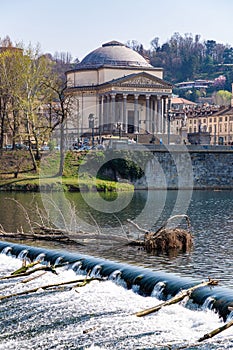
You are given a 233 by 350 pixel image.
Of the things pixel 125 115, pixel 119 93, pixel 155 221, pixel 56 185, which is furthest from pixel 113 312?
pixel 125 115

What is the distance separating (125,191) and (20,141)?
18.0 metres

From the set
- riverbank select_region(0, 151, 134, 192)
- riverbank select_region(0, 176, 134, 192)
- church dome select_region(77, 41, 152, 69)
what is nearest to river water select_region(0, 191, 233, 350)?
riverbank select_region(0, 176, 134, 192)

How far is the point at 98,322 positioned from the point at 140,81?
87.2m

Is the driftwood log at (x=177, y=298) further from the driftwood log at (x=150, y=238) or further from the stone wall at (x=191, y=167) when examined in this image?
the stone wall at (x=191, y=167)

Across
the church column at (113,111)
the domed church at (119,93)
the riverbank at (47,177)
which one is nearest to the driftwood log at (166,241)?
the riverbank at (47,177)

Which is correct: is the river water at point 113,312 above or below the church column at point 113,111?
below

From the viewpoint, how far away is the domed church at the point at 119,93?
10381cm

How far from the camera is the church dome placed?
368 feet

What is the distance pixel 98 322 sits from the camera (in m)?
18.6

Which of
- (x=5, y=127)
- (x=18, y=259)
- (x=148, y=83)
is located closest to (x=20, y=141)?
(x=5, y=127)

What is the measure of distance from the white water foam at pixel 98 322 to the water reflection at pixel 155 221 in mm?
4274

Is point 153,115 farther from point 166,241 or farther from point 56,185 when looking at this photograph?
point 166,241

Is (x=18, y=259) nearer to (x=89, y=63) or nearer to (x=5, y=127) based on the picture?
(x=5, y=127)

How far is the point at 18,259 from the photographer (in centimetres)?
2728
